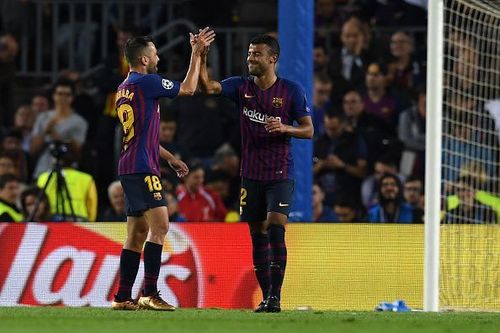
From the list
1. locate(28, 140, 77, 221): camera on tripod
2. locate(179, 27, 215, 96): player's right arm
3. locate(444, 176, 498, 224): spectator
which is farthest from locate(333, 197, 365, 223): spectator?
locate(179, 27, 215, 96): player's right arm

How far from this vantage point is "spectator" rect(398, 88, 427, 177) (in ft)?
52.7

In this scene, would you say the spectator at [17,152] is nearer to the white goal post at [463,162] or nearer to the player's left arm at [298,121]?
the white goal post at [463,162]

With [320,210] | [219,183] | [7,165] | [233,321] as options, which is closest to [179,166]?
[233,321]

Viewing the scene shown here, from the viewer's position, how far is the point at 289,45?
12.8m

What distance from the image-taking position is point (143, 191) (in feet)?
33.3

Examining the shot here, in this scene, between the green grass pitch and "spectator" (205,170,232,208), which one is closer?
the green grass pitch

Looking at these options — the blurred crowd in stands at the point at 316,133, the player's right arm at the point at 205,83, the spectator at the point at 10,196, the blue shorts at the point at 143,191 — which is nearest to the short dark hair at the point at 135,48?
the player's right arm at the point at 205,83

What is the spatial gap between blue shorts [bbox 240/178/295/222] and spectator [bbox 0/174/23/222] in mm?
4367

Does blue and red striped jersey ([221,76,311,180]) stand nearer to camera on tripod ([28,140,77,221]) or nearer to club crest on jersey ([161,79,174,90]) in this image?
club crest on jersey ([161,79,174,90])

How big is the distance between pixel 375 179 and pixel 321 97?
4.66 ft

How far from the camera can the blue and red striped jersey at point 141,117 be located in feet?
33.2

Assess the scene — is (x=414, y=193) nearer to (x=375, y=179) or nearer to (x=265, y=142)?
(x=375, y=179)

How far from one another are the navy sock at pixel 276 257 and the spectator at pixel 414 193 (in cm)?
474

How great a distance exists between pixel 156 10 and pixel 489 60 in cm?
486
